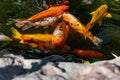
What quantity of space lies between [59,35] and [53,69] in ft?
4.01

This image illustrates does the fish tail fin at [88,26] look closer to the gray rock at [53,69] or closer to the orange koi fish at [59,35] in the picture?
the orange koi fish at [59,35]

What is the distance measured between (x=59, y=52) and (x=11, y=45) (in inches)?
23.2

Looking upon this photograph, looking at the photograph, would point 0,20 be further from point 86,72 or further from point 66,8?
point 86,72

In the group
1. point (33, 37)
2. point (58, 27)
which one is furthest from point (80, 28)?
point (33, 37)

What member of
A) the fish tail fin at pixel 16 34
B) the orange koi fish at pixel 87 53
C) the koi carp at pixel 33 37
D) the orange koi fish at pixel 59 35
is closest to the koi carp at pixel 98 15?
the orange koi fish at pixel 59 35

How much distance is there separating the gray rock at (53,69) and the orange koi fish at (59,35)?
70 cm

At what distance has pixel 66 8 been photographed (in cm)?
462

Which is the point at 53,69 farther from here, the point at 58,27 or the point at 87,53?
the point at 58,27

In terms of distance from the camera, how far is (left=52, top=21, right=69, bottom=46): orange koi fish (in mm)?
3957

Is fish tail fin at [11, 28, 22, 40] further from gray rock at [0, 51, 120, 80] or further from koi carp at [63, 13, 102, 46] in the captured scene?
gray rock at [0, 51, 120, 80]

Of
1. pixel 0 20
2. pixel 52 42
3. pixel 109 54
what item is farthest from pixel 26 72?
pixel 0 20

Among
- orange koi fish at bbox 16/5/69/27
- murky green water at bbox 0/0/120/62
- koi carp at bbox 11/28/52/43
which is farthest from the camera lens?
orange koi fish at bbox 16/5/69/27

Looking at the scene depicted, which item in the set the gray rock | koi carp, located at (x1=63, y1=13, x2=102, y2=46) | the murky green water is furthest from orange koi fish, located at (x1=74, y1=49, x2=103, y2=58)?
the gray rock

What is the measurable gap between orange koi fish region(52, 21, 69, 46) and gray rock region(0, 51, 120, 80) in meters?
0.70
